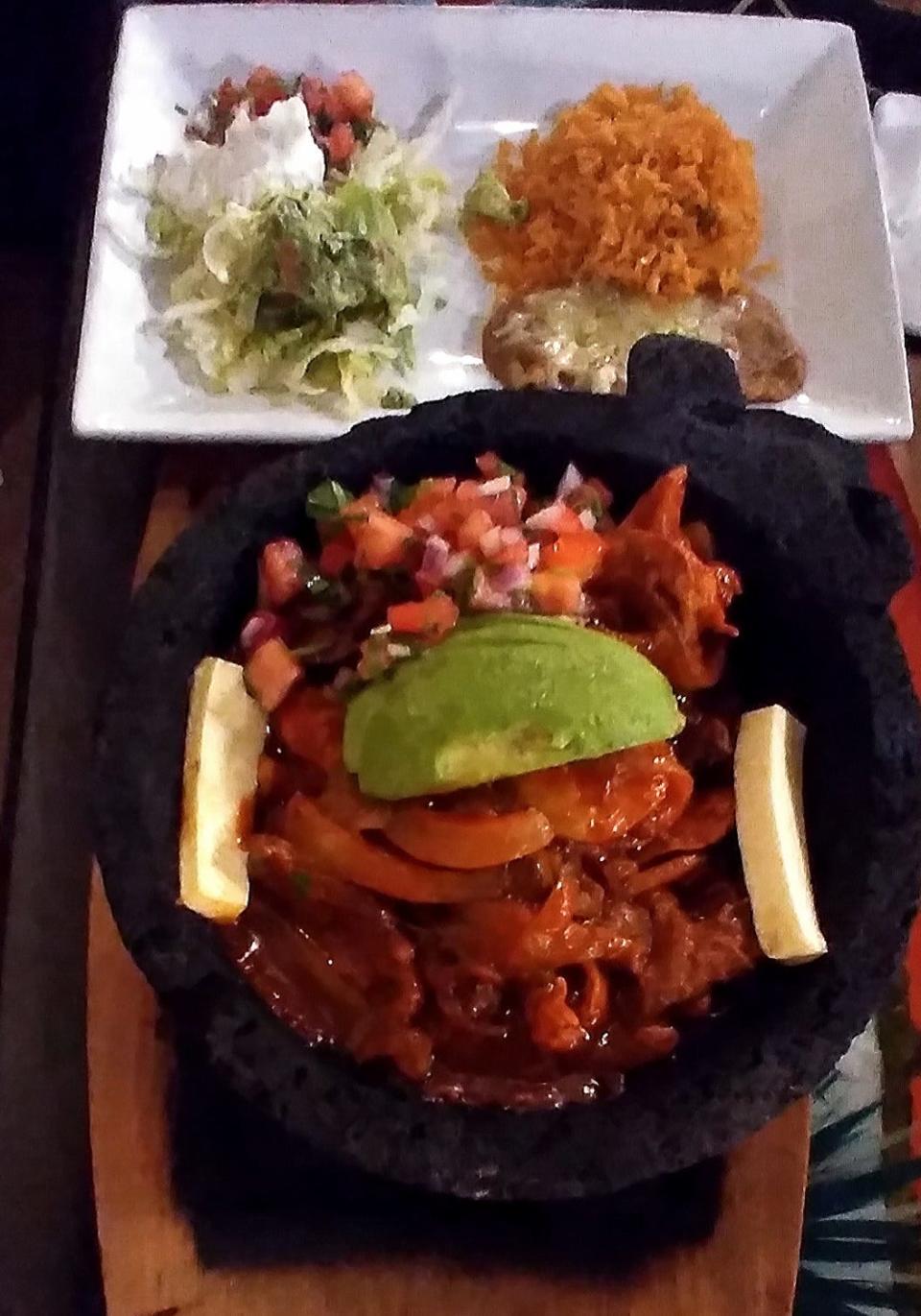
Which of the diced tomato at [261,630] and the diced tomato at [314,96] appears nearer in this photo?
the diced tomato at [261,630]

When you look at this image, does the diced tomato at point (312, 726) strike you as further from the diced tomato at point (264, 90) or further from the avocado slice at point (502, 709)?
the diced tomato at point (264, 90)

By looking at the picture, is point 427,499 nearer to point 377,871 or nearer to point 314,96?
point 377,871

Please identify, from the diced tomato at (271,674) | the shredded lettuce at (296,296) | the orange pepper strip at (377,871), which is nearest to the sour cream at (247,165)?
the shredded lettuce at (296,296)

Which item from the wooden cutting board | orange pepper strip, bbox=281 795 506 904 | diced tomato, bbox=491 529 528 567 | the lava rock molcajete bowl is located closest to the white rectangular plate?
the lava rock molcajete bowl

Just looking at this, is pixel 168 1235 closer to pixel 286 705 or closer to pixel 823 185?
pixel 286 705

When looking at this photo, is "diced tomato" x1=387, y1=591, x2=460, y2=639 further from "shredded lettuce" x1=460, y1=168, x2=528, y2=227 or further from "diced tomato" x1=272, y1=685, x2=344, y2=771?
"shredded lettuce" x1=460, y1=168, x2=528, y2=227

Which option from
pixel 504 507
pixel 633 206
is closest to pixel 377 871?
pixel 504 507
